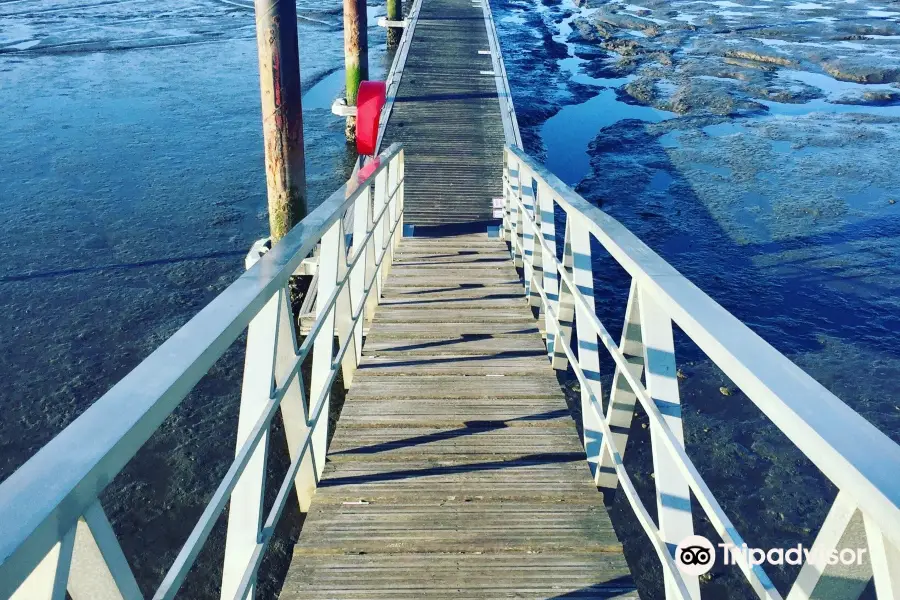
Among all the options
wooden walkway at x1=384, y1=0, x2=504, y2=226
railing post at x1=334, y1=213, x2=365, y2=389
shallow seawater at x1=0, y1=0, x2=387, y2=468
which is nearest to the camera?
railing post at x1=334, y1=213, x2=365, y2=389

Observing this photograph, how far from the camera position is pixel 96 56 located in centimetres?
1936

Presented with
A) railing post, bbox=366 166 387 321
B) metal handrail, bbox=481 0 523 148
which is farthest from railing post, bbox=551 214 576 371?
metal handrail, bbox=481 0 523 148

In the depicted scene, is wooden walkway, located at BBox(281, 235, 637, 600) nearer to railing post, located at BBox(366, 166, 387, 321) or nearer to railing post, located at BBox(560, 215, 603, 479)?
railing post, located at BBox(560, 215, 603, 479)

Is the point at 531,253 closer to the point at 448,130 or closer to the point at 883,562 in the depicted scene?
the point at 883,562

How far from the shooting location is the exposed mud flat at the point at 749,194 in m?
5.44

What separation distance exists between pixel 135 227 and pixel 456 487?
829 cm

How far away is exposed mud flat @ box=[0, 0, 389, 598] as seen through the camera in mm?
5438

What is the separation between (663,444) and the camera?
192cm

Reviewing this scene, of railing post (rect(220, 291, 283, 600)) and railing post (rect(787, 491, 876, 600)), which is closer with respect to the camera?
railing post (rect(787, 491, 876, 600))

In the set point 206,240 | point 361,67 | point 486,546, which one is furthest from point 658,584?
point 361,67

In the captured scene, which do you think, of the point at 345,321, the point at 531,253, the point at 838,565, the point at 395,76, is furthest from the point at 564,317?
the point at 395,76

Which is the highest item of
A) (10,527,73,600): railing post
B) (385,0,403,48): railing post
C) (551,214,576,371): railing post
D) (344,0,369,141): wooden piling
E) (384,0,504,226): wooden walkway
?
(385,0,403,48): railing post

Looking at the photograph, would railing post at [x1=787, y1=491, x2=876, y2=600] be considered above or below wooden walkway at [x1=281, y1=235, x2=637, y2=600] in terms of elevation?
above

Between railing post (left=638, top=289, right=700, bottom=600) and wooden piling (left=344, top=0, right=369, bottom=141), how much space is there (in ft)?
39.2
